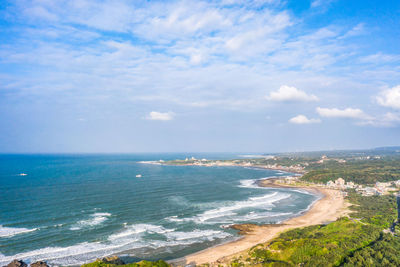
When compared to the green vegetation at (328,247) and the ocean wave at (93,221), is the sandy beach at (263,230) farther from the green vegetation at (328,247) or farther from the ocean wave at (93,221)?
the ocean wave at (93,221)

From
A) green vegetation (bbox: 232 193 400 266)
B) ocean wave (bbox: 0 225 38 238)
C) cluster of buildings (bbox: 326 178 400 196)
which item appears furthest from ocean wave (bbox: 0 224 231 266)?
cluster of buildings (bbox: 326 178 400 196)

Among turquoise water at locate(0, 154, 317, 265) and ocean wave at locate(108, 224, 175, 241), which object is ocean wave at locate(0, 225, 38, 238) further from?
ocean wave at locate(108, 224, 175, 241)

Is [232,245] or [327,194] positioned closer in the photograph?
[232,245]

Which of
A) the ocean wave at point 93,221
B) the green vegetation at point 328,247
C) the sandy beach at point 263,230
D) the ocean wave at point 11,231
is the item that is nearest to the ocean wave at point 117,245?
the sandy beach at point 263,230

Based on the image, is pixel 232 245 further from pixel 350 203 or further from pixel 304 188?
pixel 304 188

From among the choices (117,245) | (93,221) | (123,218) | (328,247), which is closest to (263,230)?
(328,247)

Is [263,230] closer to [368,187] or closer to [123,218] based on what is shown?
[123,218]

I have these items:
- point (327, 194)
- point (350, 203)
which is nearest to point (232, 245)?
point (350, 203)
